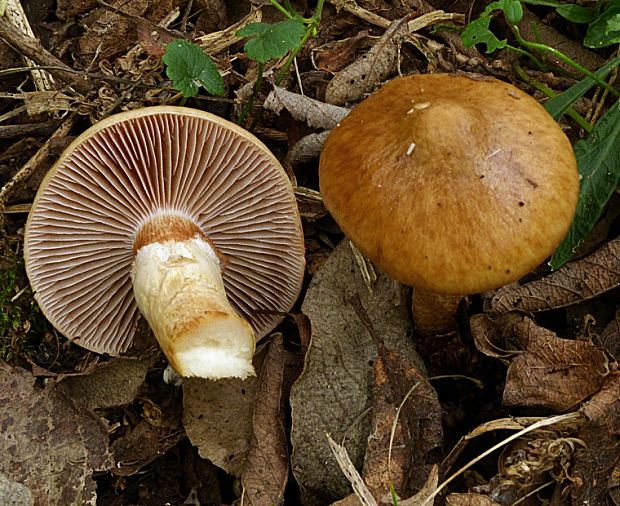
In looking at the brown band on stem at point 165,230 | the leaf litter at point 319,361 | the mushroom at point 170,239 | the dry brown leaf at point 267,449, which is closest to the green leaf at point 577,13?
the leaf litter at point 319,361

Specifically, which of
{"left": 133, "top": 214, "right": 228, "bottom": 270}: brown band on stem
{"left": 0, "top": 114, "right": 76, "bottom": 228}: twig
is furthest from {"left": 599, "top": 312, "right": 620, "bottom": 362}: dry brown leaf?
{"left": 0, "top": 114, "right": 76, "bottom": 228}: twig

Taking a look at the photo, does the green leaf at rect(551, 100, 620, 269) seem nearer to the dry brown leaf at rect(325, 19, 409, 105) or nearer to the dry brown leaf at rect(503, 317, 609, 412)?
the dry brown leaf at rect(503, 317, 609, 412)

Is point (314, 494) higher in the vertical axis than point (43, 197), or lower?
lower

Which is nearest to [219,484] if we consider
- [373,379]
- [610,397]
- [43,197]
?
[373,379]

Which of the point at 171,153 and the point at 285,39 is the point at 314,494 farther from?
the point at 285,39

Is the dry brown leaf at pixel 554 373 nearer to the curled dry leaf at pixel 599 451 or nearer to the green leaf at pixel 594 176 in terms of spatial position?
the curled dry leaf at pixel 599 451

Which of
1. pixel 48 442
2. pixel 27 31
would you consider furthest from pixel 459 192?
pixel 27 31
